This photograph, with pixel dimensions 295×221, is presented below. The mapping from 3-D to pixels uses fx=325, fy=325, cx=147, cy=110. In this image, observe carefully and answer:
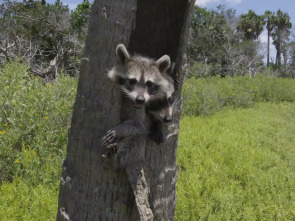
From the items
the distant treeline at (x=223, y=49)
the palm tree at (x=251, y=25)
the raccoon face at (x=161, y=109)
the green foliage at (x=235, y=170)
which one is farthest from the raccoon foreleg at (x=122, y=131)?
the palm tree at (x=251, y=25)

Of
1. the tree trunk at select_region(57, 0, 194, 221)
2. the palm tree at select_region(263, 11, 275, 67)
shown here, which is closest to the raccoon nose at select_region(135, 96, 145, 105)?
the tree trunk at select_region(57, 0, 194, 221)

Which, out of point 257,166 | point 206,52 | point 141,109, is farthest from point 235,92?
point 206,52

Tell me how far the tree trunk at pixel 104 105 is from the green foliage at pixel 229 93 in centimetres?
817

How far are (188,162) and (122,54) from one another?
453 centimetres

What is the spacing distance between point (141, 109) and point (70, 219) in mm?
799

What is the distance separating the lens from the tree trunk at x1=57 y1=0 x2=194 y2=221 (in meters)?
1.86

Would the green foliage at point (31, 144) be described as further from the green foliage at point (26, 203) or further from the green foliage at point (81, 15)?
the green foliage at point (81, 15)

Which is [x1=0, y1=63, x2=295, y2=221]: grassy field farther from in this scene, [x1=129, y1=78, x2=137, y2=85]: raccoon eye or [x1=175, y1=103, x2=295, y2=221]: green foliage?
[x1=129, y1=78, x2=137, y2=85]: raccoon eye

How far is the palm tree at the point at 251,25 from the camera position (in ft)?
116

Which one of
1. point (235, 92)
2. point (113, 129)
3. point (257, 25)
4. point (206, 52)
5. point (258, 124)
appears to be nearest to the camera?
point (113, 129)

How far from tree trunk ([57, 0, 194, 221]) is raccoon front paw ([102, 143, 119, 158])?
5 cm

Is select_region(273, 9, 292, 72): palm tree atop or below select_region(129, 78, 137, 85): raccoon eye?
atop

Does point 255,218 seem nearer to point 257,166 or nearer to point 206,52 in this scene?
point 257,166

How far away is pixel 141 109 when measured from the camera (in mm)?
1966
